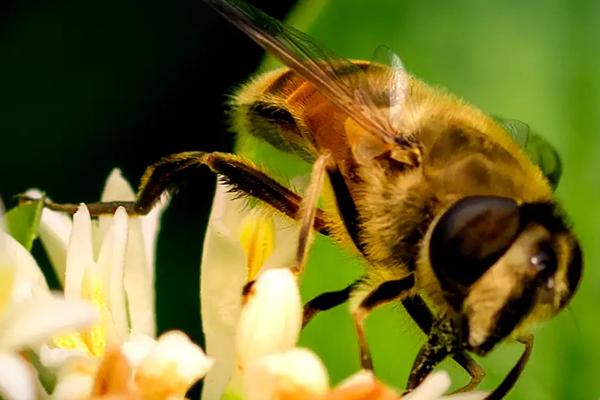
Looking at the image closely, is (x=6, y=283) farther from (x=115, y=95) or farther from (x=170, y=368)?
(x=115, y=95)

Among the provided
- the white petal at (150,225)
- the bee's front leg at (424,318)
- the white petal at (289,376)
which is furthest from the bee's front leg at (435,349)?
the white petal at (150,225)

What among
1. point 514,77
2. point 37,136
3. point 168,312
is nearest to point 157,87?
point 37,136

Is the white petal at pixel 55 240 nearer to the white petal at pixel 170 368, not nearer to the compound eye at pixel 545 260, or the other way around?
the white petal at pixel 170 368

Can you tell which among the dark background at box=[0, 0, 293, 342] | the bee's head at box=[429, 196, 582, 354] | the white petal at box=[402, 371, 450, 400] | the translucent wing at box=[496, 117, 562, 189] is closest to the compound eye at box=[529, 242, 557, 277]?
the bee's head at box=[429, 196, 582, 354]

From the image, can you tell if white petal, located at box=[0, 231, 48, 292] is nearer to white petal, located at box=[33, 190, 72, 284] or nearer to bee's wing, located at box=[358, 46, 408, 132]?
white petal, located at box=[33, 190, 72, 284]

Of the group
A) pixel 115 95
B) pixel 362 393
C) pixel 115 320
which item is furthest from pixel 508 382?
pixel 115 95

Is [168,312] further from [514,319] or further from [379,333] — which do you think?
[514,319]
